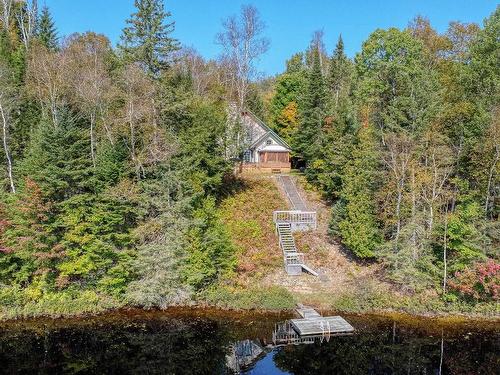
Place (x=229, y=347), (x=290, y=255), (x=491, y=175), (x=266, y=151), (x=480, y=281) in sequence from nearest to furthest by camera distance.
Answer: (x=229, y=347), (x=480, y=281), (x=491, y=175), (x=290, y=255), (x=266, y=151)

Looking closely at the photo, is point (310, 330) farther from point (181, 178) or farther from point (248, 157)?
point (248, 157)

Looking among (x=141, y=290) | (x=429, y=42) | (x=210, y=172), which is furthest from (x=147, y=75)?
(x=429, y=42)

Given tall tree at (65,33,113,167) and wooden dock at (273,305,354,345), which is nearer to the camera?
wooden dock at (273,305,354,345)

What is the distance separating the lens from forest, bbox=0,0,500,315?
25406 millimetres

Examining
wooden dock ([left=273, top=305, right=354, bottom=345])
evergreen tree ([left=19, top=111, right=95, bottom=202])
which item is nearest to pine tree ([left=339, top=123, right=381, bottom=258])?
wooden dock ([left=273, top=305, right=354, bottom=345])

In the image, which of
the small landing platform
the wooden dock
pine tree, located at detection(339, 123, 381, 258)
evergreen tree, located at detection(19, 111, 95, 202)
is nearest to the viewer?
the wooden dock

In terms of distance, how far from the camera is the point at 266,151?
49719 mm

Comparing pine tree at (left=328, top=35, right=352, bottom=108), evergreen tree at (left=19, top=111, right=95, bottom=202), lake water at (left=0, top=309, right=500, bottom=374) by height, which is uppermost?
pine tree at (left=328, top=35, right=352, bottom=108)

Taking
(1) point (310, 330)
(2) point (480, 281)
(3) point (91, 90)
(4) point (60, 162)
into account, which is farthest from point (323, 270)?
(3) point (91, 90)

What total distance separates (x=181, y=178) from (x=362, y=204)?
12833 millimetres

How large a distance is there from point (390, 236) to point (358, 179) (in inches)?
187

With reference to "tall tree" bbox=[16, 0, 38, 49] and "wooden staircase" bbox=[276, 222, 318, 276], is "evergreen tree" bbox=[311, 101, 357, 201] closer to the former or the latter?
"wooden staircase" bbox=[276, 222, 318, 276]

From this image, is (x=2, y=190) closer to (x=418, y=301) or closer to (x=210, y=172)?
(x=210, y=172)

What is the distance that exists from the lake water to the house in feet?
86.3
